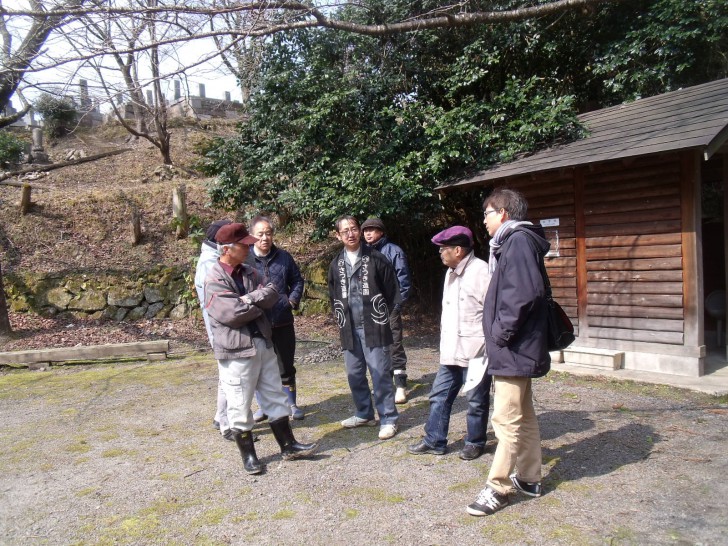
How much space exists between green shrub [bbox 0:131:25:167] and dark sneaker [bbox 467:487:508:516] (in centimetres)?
1817

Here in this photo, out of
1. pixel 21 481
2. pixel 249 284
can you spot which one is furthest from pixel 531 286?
pixel 21 481

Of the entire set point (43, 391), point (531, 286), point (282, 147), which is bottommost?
point (43, 391)

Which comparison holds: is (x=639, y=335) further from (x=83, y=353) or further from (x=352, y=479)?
(x=83, y=353)

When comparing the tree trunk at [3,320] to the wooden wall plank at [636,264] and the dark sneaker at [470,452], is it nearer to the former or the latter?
the dark sneaker at [470,452]

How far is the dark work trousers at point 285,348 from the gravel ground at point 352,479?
501mm

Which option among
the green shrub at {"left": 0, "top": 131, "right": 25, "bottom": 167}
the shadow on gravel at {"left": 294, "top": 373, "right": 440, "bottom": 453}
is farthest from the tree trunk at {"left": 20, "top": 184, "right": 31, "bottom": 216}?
the shadow on gravel at {"left": 294, "top": 373, "right": 440, "bottom": 453}

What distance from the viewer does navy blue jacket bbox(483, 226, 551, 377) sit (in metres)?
3.09

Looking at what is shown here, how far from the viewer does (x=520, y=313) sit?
307 centimetres

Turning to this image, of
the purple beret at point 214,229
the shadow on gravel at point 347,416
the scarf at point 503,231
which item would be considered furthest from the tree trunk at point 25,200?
the scarf at point 503,231

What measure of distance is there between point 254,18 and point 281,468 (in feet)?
14.1

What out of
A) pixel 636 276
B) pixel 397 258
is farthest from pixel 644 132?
pixel 397 258

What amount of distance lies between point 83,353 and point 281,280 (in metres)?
4.94

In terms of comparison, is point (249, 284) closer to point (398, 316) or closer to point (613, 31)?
point (398, 316)

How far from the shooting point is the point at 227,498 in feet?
11.8
